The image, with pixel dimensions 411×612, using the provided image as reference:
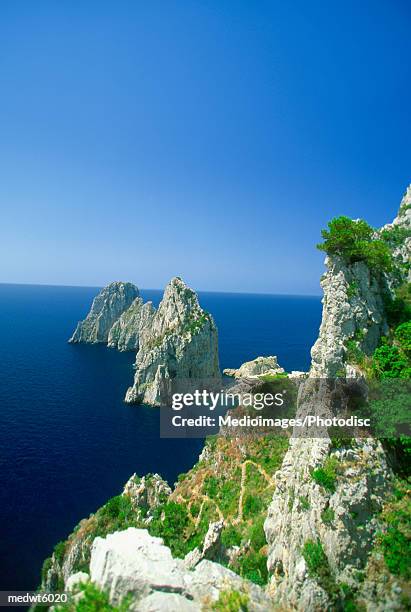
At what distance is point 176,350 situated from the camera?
10244cm

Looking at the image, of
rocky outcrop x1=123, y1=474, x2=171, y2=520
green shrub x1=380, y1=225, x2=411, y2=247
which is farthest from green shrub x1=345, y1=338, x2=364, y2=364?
rocky outcrop x1=123, y1=474, x2=171, y2=520

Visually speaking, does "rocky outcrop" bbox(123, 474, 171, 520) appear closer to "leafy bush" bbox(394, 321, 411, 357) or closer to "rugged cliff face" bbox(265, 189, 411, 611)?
"rugged cliff face" bbox(265, 189, 411, 611)

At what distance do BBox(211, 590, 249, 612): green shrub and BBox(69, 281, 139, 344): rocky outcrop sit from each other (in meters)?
158

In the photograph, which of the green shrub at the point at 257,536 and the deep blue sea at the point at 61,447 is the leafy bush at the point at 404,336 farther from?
the deep blue sea at the point at 61,447

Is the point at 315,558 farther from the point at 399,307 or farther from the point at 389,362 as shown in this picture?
the point at 399,307

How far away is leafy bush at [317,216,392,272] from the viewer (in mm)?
27905

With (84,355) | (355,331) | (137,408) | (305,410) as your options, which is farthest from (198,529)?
(84,355)

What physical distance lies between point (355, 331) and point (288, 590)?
17.8 meters

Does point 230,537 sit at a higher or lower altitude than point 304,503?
lower

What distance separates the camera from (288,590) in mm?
20281

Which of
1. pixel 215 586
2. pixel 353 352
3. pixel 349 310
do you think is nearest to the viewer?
pixel 215 586

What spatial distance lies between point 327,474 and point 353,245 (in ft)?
58.9

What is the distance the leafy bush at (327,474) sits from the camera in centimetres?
2086

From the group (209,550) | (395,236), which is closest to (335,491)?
(209,550)
